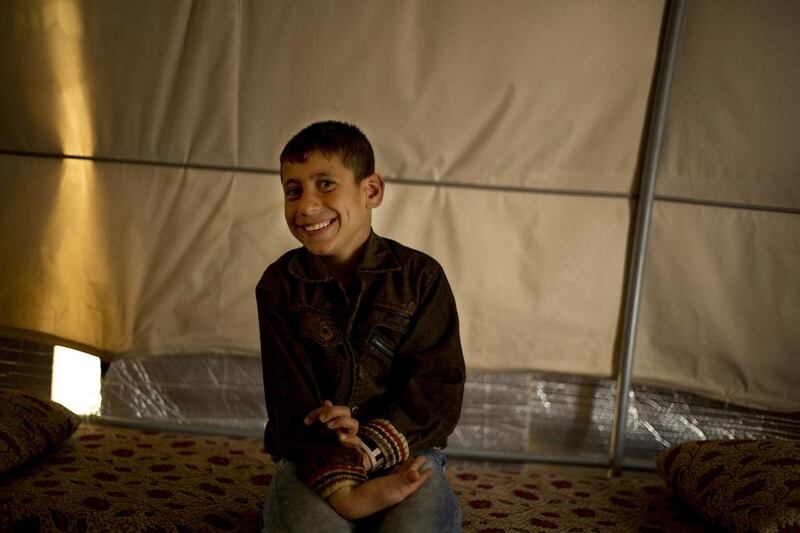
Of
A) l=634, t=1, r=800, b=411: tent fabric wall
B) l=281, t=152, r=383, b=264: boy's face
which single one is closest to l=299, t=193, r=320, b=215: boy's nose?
l=281, t=152, r=383, b=264: boy's face

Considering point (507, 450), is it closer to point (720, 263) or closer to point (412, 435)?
point (720, 263)

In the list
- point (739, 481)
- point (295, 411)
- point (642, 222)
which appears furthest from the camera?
point (642, 222)

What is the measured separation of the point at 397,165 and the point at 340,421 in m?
1.36

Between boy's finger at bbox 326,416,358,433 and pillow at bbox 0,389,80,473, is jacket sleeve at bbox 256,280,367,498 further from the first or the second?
pillow at bbox 0,389,80,473

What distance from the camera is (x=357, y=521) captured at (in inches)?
68.2

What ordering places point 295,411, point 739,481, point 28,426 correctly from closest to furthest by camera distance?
point 295,411 < point 739,481 < point 28,426

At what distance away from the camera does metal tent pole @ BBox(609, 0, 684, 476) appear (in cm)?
273

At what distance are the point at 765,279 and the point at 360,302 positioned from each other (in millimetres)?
1774

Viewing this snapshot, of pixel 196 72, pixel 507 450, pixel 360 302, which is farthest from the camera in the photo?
pixel 507 450

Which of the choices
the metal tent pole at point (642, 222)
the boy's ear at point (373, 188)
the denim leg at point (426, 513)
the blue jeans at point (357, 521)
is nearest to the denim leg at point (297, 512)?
the blue jeans at point (357, 521)

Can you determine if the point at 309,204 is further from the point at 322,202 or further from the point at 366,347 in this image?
the point at 366,347

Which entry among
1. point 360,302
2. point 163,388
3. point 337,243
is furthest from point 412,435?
point 163,388

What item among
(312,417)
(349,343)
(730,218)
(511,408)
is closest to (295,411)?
(312,417)

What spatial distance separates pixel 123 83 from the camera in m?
2.81
